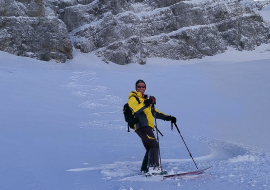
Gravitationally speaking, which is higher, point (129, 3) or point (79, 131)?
point (129, 3)

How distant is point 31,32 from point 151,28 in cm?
1833

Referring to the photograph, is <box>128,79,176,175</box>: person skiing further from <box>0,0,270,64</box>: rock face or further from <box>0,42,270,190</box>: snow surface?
<box>0,0,270,64</box>: rock face

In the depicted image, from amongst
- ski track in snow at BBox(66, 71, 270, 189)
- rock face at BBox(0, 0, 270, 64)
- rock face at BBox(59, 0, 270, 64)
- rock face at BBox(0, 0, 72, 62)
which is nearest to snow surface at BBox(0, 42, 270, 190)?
ski track in snow at BBox(66, 71, 270, 189)

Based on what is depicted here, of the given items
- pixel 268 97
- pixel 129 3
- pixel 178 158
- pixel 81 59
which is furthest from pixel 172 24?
pixel 178 158

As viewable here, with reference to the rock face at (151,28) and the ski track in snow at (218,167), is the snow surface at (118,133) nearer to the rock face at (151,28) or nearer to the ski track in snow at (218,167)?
the ski track in snow at (218,167)

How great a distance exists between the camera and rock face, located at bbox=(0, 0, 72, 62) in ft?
109

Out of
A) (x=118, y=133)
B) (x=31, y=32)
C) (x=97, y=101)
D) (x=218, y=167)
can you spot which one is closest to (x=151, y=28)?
(x=31, y=32)

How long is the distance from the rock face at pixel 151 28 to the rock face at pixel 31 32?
18 centimetres

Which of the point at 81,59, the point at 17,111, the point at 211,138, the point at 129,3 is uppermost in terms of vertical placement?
the point at 129,3

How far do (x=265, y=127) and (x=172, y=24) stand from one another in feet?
117

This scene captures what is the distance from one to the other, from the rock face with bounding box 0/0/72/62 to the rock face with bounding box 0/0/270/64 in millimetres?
182

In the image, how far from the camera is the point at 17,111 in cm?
937

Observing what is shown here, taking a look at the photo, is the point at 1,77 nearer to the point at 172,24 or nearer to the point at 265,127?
the point at 265,127

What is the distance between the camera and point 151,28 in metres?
42.2
